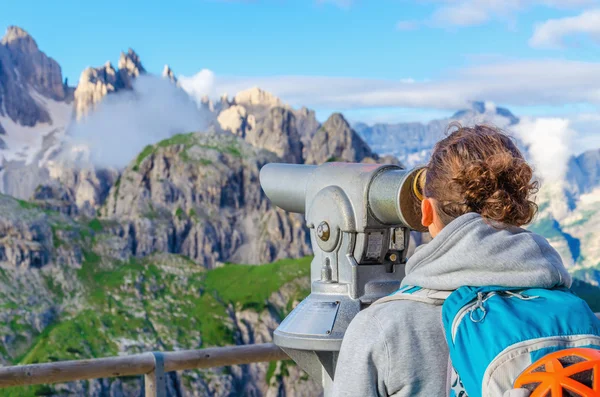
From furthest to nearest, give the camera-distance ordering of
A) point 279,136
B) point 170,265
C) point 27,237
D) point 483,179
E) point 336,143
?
point 279,136, point 336,143, point 170,265, point 27,237, point 483,179

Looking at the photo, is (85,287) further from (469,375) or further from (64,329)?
(469,375)

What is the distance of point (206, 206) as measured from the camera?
160m

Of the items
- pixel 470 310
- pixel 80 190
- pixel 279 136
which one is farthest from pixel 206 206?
pixel 470 310

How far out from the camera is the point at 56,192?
180 metres

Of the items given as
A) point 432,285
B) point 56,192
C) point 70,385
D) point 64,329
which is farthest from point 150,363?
point 56,192

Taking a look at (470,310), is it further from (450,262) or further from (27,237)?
(27,237)

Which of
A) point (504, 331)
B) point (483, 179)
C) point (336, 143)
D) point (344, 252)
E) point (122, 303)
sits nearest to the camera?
point (504, 331)

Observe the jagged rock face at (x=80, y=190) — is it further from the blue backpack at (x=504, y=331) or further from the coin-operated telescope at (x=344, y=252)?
the blue backpack at (x=504, y=331)

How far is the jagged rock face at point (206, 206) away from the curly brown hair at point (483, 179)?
150188mm

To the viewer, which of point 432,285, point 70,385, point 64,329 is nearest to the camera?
point 432,285

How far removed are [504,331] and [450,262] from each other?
0.31 m

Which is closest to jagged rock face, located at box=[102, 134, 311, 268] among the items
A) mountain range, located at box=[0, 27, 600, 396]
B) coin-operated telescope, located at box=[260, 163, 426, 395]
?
mountain range, located at box=[0, 27, 600, 396]

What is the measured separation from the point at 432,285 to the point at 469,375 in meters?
0.33

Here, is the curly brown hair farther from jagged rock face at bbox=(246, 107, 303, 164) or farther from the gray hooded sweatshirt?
jagged rock face at bbox=(246, 107, 303, 164)
